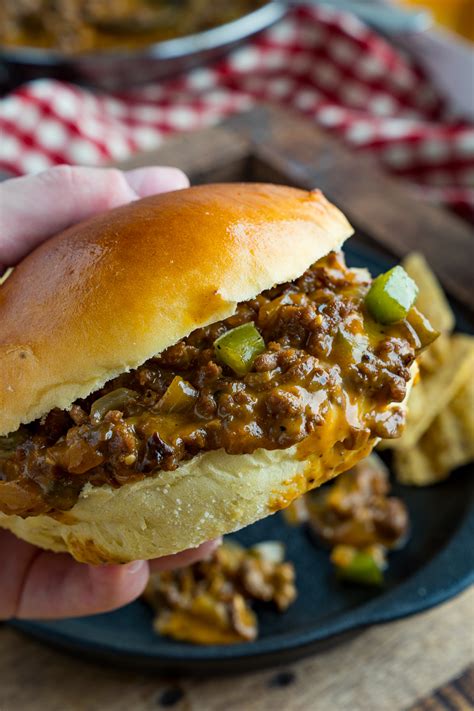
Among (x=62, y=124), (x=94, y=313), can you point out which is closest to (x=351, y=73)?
(x=62, y=124)

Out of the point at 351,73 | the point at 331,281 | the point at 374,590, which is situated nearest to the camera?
the point at 331,281

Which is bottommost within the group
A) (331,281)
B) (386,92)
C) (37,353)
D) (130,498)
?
(386,92)

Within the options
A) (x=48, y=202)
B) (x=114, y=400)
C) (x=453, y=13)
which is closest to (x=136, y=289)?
(x=114, y=400)

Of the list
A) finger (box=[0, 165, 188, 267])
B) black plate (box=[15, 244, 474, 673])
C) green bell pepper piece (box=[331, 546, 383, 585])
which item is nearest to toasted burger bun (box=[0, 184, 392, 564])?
finger (box=[0, 165, 188, 267])

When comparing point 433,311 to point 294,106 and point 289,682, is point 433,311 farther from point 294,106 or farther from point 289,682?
point 294,106

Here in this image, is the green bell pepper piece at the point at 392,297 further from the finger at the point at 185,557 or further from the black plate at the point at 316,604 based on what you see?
the black plate at the point at 316,604

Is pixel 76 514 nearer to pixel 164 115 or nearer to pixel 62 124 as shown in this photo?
pixel 62 124
